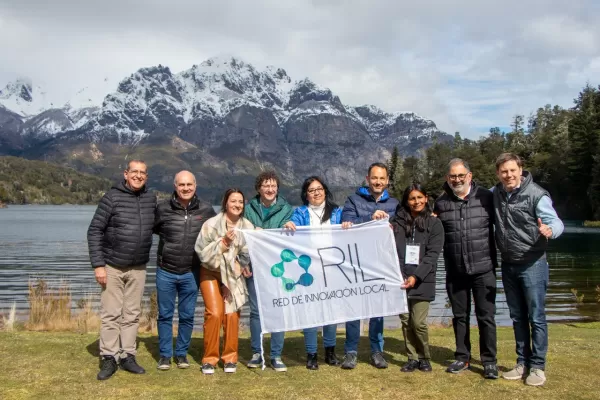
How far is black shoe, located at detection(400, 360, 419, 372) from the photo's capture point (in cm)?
754

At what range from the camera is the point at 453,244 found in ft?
24.2

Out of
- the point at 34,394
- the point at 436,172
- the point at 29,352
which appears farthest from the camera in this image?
the point at 436,172

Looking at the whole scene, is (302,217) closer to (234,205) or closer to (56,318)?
(234,205)

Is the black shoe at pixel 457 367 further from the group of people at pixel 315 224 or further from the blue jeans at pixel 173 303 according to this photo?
the blue jeans at pixel 173 303

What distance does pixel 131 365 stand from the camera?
7477 millimetres

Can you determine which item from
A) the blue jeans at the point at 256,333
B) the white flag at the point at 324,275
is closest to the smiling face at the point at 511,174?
the white flag at the point at 324,275

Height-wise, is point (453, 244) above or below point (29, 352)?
A: above

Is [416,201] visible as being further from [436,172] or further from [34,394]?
[436,172]

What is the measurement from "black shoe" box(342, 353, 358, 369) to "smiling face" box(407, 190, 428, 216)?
2241 millimetres

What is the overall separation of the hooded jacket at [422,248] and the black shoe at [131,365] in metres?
3.84

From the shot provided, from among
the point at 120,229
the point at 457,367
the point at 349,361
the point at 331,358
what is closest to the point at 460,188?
the point at 457,367

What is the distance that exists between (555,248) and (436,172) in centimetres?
6605

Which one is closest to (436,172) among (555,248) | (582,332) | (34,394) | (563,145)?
(563,145)

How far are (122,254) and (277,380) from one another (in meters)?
2.72
